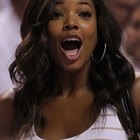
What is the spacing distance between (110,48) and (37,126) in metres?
0.31

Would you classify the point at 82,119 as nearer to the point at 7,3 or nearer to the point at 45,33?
the point at 45,33

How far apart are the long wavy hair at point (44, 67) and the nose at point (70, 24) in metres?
0.05

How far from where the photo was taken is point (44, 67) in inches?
50.3

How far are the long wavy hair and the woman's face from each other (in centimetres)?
3

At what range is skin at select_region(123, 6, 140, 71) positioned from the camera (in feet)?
4.97

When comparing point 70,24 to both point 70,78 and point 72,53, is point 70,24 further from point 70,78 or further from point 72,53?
point 70,78

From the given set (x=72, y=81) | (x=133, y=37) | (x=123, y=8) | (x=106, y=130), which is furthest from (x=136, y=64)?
(x=106, y=130)

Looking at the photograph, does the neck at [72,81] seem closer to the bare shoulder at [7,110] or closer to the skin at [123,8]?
the bare shoulder at [7,110]

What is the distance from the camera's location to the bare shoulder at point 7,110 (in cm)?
133

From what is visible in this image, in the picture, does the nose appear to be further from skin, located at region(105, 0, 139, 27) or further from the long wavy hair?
skin, located at region(105, 0, 139, 27)

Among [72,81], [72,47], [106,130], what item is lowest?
[106,130]

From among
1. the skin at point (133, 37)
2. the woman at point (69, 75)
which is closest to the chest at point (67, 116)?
the woman at point (69, 75)

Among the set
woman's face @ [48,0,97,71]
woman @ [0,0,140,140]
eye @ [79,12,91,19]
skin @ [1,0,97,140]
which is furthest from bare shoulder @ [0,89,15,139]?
eye @ [79,12,91,19]

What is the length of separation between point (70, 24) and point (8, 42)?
0.50 metres
